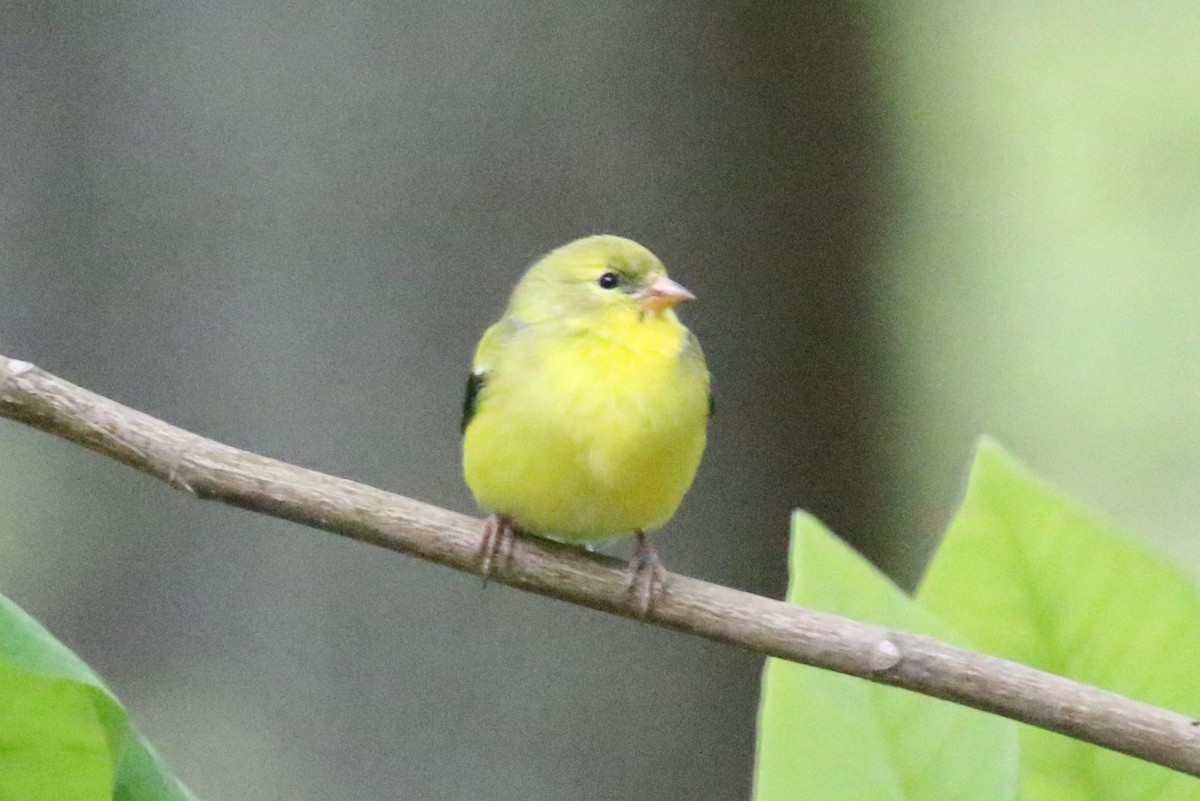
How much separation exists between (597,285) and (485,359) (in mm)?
191

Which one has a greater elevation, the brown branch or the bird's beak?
the bird's beak

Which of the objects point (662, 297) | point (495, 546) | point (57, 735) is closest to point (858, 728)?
point (495, 546)

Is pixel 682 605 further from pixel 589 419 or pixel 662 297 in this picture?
pixel 662 297

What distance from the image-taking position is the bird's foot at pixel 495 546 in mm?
1099

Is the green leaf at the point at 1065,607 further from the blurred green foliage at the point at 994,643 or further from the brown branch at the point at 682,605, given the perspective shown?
the brown branch at the point at 682,605

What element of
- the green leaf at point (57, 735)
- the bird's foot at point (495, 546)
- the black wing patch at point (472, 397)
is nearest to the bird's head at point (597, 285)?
the black wing patch at point (472, 397)

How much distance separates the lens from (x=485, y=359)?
1.58 m

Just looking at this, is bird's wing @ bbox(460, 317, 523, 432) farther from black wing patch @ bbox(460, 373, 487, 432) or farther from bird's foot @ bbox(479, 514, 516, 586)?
bird's foot @ bbox(479, 514, 516, 586)

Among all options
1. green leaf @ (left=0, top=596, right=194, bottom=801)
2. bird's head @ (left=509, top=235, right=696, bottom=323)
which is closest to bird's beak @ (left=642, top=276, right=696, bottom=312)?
bird's head @ (left=509, top=235, right=696, bottom=323)

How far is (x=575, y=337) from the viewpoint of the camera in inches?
59.8

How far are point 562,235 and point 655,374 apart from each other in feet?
2.63

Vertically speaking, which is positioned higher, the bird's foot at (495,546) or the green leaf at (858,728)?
the bird's foot at (495,546)

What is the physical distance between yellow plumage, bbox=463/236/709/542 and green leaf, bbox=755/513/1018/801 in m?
0.21

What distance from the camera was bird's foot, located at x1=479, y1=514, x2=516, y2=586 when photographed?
1.10 m
